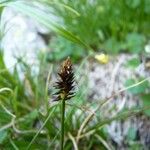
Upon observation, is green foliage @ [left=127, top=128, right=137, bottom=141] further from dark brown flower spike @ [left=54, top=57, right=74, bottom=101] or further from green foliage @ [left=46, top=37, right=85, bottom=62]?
dark brown flower spike @ [left=54, top=57, right=74, bottom=101]

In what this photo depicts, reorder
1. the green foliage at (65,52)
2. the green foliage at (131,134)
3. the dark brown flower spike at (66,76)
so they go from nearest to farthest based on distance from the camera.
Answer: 1. the dark brown flower spike at (66,76)
2. the green foliage at (131,134)
3. the green foliage at (65,52)

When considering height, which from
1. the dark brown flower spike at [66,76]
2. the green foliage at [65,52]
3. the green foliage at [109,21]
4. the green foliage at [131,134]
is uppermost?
the green foliage at [109,21]

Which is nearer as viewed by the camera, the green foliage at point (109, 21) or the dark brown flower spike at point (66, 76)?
the dark brown flower spike at point (66, 76)

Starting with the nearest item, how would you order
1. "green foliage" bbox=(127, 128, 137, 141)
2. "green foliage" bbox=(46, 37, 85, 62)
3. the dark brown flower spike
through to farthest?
the dark brown flower spike, "green foliage" bbox=(127, 128, 137, 141), "green foliage" bbox=(46, 37, 85, 62)

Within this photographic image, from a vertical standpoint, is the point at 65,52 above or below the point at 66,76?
above

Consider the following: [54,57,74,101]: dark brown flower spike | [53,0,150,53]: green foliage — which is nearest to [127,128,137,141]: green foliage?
[53,0,150,53]: green foliage

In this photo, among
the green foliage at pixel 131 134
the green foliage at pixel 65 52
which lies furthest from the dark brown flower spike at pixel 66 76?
the green foliage at pixel 65 52

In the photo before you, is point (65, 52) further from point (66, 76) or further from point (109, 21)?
point (66, 76)

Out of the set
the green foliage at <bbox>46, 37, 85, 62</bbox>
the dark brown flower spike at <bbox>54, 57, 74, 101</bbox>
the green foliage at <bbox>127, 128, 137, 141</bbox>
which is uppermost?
the green foliage at <bbox>46, 37, 85, 62</bbox>

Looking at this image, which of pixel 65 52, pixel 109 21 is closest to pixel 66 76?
pixel 65 52

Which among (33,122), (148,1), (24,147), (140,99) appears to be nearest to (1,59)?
(33,122)

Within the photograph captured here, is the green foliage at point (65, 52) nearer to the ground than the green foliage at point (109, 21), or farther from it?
nearer to the ground

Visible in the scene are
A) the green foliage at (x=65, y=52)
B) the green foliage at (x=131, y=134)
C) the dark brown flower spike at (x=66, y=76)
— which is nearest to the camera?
the dark brown flower spike at (x=66, y=76)

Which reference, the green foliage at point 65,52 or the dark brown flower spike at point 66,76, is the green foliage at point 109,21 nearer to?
the green foliage at point 65,52
